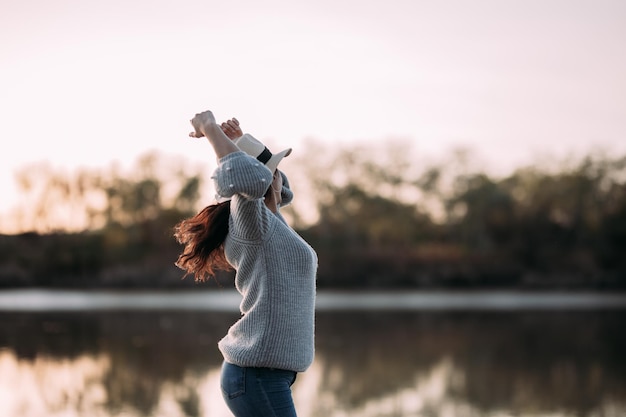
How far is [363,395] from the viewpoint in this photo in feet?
29.5

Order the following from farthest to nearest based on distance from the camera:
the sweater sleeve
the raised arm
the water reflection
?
1. the water reflection
2. the raised arm
3. the sweater sleeve

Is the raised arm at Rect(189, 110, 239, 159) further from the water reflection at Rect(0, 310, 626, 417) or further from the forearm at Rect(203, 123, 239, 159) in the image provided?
the water reflection at Rect(0, 310, 626, 417)

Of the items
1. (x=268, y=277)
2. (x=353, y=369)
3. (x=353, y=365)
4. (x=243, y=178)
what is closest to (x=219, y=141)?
(x=243, y=178)

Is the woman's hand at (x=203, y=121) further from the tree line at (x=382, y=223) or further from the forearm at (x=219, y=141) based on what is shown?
the tree line at (x=382, y=223)

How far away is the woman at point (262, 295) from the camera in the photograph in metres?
1.79

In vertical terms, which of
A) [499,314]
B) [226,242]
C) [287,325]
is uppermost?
[226,242]

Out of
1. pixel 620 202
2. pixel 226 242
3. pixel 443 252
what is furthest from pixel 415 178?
pixel 226 242

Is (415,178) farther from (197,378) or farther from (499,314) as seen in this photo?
(197,378)

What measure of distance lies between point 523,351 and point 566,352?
25.8 inches

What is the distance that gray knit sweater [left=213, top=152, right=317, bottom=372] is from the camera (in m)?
1.79

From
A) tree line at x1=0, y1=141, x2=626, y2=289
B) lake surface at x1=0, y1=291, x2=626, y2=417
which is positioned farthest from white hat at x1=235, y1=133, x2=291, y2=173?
tree line at x1=0, y1=141, x2=626, y2=289

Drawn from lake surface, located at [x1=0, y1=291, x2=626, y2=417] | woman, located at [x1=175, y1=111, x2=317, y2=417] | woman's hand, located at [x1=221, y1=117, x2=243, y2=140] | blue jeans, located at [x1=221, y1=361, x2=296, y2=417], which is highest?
woman's hand, located at [x1=221, y1=117, x2=243, y2=140]

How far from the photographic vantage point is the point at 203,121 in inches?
75.5

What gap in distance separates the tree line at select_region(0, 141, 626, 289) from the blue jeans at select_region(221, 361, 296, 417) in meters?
37.5
